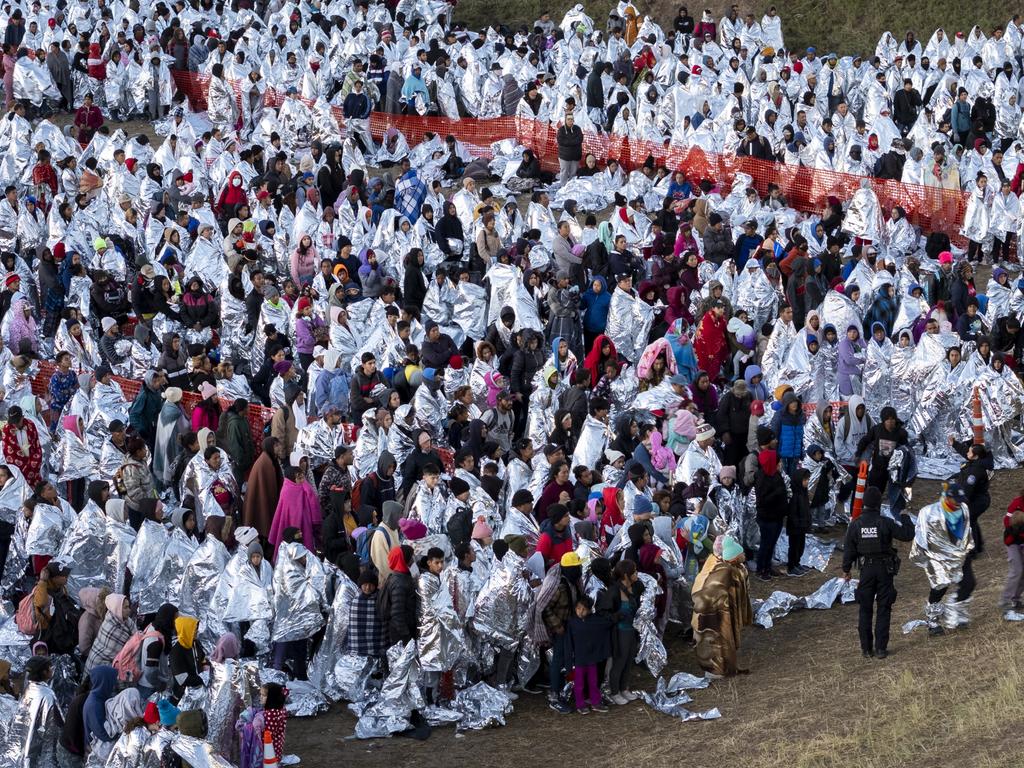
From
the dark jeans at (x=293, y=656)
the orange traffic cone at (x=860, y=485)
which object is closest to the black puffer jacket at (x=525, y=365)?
the orange traffic cone at (x=860, y=485)

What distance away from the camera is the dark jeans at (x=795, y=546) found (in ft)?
52.8

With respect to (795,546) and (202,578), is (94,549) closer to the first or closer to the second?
(202,578)

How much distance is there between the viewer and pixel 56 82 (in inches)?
1192

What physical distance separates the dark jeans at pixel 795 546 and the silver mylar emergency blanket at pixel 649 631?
2.18 m

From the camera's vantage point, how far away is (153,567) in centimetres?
1490

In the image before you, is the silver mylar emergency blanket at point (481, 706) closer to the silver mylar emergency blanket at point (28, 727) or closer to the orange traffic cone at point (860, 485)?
the silver mylar emergency blanket at point (28, 727)

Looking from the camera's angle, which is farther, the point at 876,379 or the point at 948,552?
the point at 876,379

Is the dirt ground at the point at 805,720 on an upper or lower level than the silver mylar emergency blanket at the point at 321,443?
lower

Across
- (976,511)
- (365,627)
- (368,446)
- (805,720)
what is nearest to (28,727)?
(365,627)

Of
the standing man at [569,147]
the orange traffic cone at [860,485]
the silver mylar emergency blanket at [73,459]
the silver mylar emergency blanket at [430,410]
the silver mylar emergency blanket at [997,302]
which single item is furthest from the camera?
the standing man at [569,147]

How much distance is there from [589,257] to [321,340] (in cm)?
331

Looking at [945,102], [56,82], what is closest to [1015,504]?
[945,102]

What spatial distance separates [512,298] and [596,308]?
906 millimetres

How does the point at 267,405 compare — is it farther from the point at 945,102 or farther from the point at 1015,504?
the point at 945,102
